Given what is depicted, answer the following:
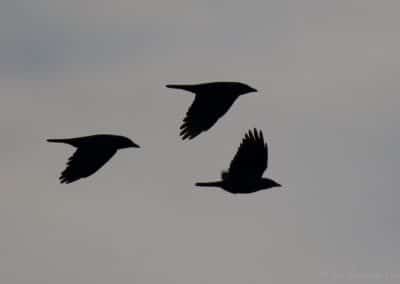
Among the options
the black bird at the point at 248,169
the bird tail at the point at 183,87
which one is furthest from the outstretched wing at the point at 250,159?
the bird tail at the point at 183,87

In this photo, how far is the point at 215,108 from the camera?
3825cm

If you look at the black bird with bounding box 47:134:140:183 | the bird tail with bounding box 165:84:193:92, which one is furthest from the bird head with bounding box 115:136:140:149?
the bird tail with bounding box 165:84:193:92

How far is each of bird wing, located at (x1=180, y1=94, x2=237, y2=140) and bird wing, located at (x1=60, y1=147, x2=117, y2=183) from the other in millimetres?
2332

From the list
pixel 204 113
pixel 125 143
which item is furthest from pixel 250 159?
pixel 125 143

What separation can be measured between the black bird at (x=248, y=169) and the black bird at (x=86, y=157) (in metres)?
2.83

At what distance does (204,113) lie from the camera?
125 feet

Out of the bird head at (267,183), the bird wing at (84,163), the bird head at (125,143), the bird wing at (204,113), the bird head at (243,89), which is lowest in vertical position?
the bird head at (267,183)

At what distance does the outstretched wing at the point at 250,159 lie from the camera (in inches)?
1519

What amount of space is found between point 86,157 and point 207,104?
3.55m

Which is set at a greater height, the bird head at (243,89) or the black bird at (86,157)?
the bird head at (243,89)

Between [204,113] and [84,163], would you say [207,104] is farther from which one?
Answer: [84,163]

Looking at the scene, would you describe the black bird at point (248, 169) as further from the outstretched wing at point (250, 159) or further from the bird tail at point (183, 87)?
the bird tail at point (183, 87)

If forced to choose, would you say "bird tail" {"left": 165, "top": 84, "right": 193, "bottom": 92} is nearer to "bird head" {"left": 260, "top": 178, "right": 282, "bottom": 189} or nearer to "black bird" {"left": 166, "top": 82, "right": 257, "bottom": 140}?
"black bird" {"left": 166, "top": 82, "right": 257, "bottom": 140}

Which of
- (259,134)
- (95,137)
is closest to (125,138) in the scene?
(95,137)
